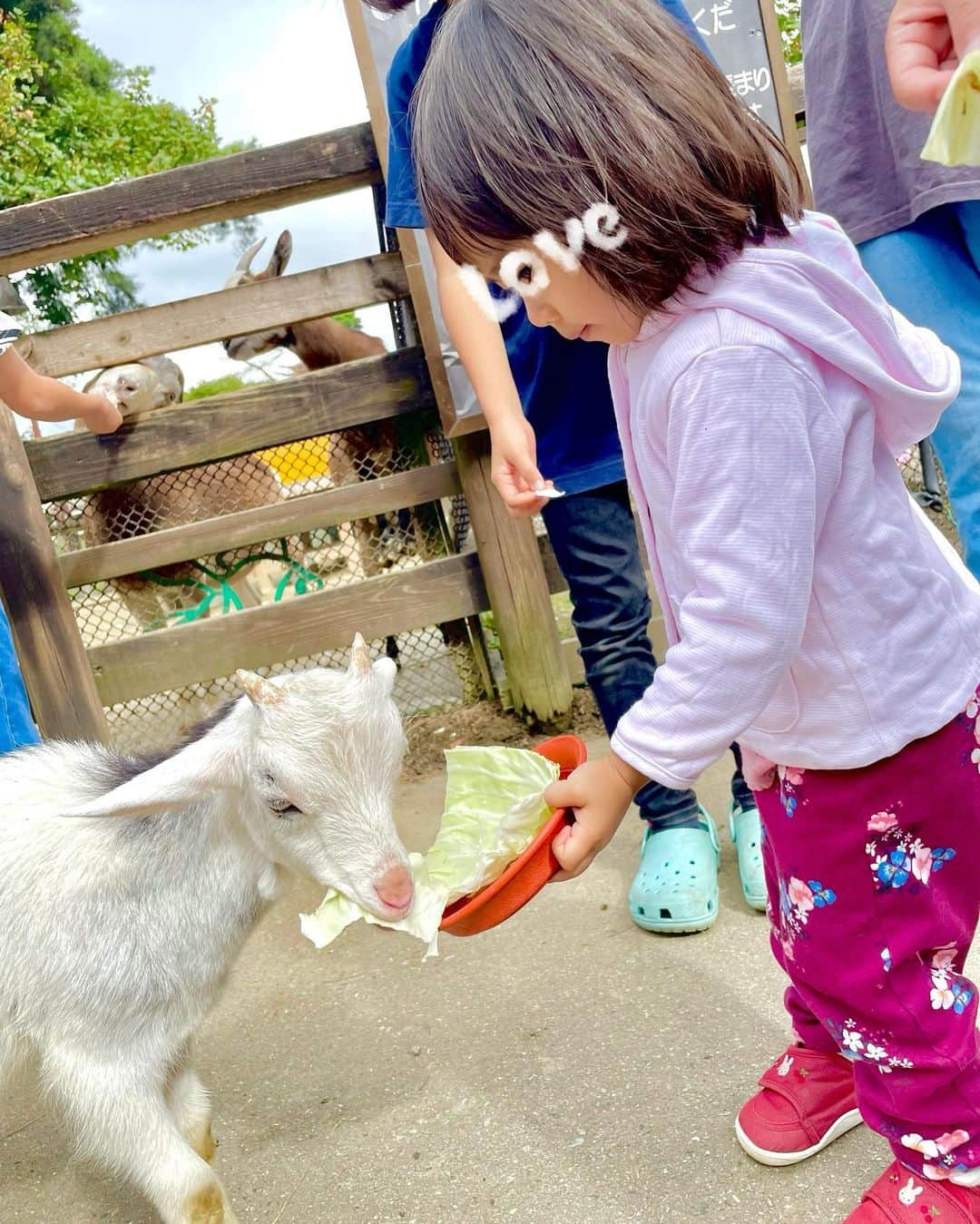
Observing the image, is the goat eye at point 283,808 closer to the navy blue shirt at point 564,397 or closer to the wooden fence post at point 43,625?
the navy blue shirt at point 564,397

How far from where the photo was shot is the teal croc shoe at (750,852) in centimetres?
237

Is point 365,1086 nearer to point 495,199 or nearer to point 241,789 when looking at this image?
point 241,789

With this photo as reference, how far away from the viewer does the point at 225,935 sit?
1773mm

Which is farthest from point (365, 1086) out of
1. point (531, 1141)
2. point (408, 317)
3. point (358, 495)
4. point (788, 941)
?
point (408, 317)

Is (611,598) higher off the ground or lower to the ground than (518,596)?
higher

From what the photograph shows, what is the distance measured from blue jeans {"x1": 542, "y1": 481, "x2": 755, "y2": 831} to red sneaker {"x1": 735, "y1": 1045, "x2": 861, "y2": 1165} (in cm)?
84

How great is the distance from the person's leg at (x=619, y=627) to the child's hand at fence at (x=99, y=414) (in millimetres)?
1152

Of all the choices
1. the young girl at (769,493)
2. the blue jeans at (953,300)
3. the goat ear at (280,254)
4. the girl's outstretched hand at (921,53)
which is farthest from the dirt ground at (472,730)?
the goat ear at (280,254)

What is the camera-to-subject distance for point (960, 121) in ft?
3.75

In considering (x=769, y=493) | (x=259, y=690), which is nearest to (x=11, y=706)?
(x=259, y=690)

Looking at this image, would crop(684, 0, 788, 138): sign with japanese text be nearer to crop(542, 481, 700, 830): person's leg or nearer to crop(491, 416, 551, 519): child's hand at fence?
crop(542, 481, 700, 830): person's leg

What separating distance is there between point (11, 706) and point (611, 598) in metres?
1.28

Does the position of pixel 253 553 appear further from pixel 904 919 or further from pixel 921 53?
pixel 904 919

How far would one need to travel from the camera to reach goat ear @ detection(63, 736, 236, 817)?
1561mm
